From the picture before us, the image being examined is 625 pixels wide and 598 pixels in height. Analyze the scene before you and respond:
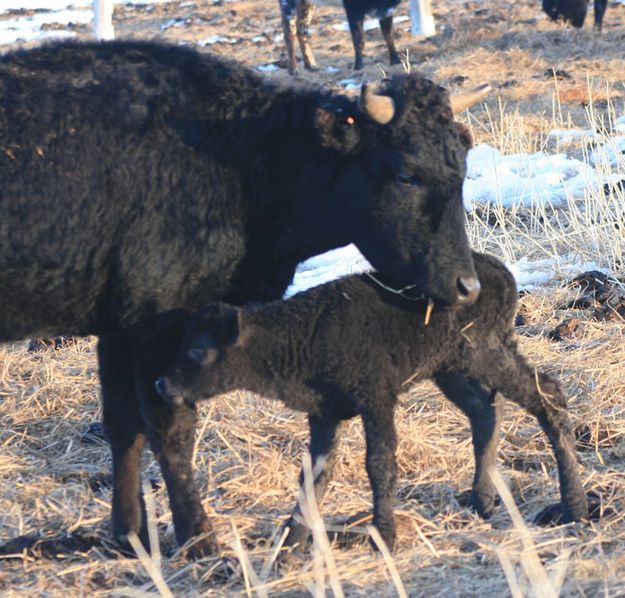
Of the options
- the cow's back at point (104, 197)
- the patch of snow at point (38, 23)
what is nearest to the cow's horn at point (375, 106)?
the cow's back at point (104, 197)

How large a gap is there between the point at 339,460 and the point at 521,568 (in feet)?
5.46

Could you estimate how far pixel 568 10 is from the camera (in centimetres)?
2239

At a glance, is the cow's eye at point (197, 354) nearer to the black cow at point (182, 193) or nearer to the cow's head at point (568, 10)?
the black cow at point (182, 193)

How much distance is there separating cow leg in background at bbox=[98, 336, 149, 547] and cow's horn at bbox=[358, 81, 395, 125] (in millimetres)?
1578

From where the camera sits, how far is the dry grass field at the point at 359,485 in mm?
4680

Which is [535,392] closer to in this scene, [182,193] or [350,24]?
[182,193]

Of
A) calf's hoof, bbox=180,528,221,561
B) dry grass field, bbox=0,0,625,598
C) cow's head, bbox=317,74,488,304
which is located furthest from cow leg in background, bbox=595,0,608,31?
calf's hoof, bbox=180,528,221,561

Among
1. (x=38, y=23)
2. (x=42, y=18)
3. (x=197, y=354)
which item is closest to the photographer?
(x=197, y=354)

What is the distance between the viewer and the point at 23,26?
3095 cm

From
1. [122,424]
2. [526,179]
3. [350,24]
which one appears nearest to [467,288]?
[122,424]

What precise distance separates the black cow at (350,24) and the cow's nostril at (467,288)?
1453cm

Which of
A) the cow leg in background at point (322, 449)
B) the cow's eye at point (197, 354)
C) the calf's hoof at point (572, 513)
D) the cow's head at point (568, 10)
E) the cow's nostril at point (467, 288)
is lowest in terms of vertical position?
the calf's hoof at point (572, 513)

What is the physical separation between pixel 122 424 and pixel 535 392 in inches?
78.0

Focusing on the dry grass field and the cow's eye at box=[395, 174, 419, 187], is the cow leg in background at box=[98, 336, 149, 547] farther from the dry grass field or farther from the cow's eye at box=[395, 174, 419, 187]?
the cow's eye at box=[395, 174, 419, 187]
